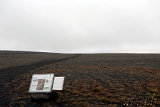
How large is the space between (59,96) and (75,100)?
65.4 inches

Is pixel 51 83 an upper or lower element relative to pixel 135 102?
upper

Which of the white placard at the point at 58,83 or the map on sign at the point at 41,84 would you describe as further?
the white placard at the point at 58,83

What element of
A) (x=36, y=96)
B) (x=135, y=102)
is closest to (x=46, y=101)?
(x=36, y=96)

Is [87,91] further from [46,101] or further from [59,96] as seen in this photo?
[46,101]

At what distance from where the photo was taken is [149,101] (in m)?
13.7

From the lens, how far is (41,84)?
1298 cm

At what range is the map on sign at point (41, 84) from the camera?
12703 mm

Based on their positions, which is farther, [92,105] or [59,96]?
[59,96]

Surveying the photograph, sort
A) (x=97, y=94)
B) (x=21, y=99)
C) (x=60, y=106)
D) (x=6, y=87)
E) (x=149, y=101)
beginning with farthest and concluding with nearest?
(x=6, y=87) < (x=97, y=94) < (x=21, y=99) < (x=149, y=101) < (x=60, y=106)

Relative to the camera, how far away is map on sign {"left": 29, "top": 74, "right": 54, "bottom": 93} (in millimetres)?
12703

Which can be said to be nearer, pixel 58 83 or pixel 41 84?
pixel 41 84

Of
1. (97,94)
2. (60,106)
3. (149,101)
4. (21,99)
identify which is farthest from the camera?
(97,94)

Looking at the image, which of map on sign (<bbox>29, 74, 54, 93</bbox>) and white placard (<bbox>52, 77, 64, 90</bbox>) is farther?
white placard (<bbox>52, 77, 64, 90</bbox>)

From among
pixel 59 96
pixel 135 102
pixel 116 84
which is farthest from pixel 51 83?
pixel 116 84
